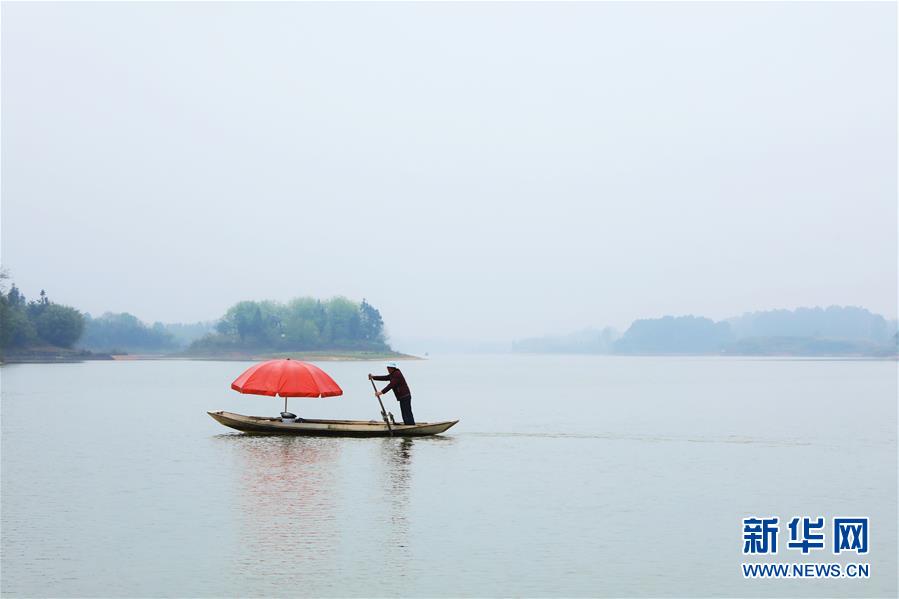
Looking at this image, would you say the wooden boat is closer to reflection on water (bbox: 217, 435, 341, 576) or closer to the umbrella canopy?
reflection on water (bbox: 217, 435, 341, 576)

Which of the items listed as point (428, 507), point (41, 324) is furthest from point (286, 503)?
point (41, 324)

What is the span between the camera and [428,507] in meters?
22.5

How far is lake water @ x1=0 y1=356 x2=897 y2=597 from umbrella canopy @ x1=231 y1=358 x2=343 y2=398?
1.99 metres

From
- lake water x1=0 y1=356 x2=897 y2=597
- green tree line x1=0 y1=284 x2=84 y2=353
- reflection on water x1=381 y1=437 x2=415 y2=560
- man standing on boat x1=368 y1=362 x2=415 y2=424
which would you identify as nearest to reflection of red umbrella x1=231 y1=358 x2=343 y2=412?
man standing on boat x1=368 y1=362 x2=415 y2=424

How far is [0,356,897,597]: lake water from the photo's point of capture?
1602 cm

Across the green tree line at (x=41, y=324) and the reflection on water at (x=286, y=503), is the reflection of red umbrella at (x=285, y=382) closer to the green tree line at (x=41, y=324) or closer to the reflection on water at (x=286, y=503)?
the reflection on water at (x=286, y=503)

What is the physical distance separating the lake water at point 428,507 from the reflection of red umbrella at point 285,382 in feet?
6.51

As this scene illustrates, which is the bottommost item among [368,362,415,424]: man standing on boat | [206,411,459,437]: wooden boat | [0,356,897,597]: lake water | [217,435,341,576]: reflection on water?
[0,356,897,597]: lake water

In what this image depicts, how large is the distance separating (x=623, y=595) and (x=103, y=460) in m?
22.2

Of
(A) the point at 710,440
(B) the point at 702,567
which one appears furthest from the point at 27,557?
(A) the point at 710,440

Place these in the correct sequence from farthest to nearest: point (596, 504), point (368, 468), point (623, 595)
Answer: point (368, 468), point (596, 504), point (623, 595)

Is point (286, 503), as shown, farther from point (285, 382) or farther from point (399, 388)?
point (399, 388)

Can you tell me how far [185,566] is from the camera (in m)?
16.5

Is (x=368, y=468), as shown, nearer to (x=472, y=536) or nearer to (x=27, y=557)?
(x=472, y=536)
